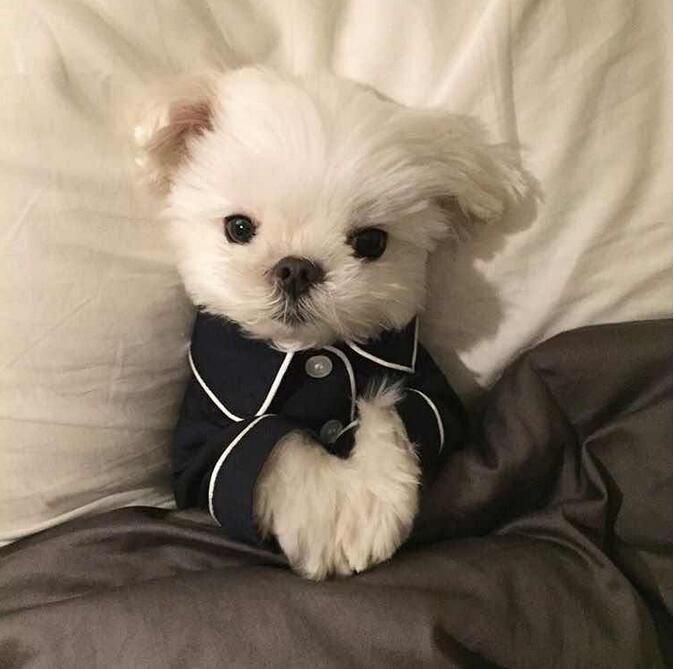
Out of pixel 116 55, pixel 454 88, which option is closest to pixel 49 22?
pixel 116 55

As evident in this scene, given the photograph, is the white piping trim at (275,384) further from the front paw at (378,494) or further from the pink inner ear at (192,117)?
the pink inner ear at (192,117)

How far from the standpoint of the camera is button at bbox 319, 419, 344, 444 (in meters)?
1.02

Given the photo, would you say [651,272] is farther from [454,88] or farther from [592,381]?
[454,88]

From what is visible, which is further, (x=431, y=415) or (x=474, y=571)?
(x=431, y=415)

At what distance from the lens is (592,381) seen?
969 mm

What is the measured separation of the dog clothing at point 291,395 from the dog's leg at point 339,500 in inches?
1.5

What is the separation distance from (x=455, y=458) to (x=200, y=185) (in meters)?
0.41

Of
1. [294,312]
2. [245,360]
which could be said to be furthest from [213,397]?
[294,312]

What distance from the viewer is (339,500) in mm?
931

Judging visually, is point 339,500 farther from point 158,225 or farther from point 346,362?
point 158,225

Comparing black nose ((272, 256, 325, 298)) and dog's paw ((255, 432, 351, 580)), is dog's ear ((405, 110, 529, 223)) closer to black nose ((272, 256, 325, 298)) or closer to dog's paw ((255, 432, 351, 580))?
black nose ((272, 256, 325, 298))

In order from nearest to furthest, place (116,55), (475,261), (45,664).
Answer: (45,664)
(116,55)
(475,261)

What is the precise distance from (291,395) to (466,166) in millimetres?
316

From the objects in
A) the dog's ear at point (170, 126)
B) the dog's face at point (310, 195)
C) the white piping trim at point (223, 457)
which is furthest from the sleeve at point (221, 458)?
the dog's ear at point (170, 126)
